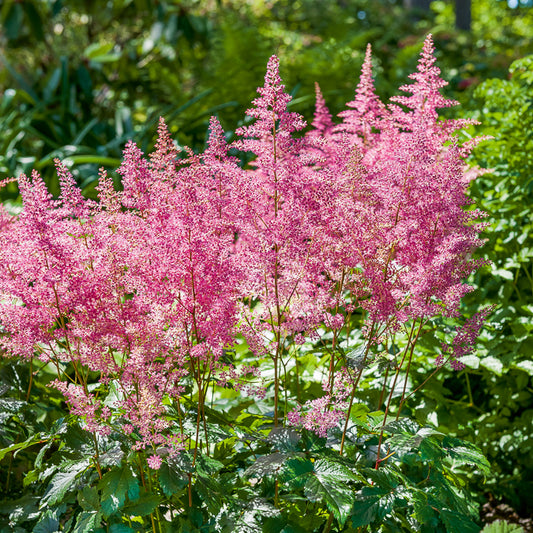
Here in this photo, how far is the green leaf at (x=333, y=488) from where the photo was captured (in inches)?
69.4

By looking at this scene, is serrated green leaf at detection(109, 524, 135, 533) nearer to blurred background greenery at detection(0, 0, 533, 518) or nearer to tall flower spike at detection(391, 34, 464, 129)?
blurred background greenery at detection(0, 0, 533, 518)

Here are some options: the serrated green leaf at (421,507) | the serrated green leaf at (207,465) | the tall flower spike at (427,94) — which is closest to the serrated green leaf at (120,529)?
the serrated green leaf at (207,465)

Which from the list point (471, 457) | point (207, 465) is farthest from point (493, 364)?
point (207, 465)

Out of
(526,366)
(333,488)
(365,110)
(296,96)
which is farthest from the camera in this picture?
(296,96)

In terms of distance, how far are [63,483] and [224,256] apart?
86cm

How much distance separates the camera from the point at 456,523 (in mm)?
1945

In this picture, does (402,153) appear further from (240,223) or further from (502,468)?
(502,468)

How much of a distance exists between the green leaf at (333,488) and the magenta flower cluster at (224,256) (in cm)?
13

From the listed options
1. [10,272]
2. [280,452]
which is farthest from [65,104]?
[280,452]

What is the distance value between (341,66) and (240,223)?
19.0ft

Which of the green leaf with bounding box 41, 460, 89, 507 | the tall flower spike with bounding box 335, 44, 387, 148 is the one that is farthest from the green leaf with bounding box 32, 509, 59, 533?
the tall flower spike with bounding box 335, 44, 387, 148

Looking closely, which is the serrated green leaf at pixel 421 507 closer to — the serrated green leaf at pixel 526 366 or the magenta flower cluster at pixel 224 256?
the magenta flower cluster at pixel 224 256

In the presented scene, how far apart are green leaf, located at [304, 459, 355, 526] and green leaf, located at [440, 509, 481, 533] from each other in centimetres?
33

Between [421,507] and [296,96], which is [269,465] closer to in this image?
[421,507]
